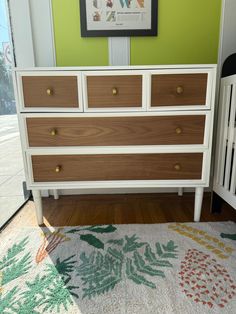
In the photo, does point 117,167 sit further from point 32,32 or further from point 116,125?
point 32,32

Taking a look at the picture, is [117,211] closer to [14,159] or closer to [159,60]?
[14,159]

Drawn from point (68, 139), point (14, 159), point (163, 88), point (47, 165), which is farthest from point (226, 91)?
point (14, 159)

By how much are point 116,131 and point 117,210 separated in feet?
1.95

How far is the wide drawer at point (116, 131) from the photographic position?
45.5 inches

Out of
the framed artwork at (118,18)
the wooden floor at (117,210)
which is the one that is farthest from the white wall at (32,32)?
the wooden floor at (117,210)

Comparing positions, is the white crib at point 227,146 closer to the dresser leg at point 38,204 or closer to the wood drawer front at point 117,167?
the wood drawer front at point 117,167

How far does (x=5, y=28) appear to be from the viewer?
4.71 feet

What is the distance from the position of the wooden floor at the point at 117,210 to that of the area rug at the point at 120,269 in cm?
8

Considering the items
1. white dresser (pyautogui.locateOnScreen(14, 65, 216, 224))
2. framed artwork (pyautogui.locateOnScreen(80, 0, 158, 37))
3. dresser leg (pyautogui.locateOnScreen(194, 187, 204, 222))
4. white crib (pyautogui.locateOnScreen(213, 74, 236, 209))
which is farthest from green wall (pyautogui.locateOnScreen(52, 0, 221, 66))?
dresser leg (pyautogui.locateOnScreen(194, 187, 204, 222))

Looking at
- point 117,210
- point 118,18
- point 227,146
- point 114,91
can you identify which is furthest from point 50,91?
point 227,146

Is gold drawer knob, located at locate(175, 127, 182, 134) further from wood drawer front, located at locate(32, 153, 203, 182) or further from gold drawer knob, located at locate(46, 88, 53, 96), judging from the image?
gold drawer knob, located at locate(46, 88, 53, 96)

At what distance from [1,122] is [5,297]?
3.20ft

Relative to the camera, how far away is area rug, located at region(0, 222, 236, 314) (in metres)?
0.81

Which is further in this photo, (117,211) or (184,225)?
(117,211)
